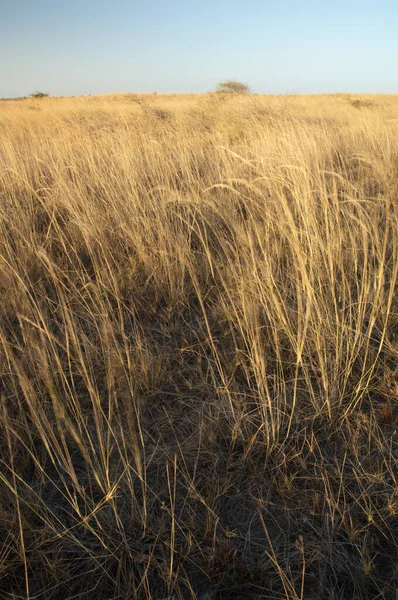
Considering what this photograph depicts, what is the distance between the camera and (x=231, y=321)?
71.3 inches

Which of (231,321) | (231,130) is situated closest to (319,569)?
(231,321)

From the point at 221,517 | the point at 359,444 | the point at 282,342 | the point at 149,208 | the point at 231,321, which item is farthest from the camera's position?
the point at 149,208

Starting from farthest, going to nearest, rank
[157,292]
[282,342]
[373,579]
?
[157,292], [282,342], [373,579]

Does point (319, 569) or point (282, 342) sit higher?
point (282, 342)

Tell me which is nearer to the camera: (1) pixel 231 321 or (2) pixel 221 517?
(2) pixel 221 517

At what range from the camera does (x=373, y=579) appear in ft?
3.04

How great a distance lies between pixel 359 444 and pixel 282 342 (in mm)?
553

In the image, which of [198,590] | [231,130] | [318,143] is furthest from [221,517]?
[231,130]

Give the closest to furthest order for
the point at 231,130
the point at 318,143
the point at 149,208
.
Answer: the point at 149,208 → the point at 318,143 → the point at 231,130

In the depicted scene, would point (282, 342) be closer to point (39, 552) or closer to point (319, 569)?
point (319, 569)

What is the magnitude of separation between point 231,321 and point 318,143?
4.40 m

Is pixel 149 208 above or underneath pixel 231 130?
underneath

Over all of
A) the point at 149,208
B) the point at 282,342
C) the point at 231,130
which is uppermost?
the point at 231,130

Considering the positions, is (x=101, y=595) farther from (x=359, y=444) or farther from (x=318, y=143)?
(x=318, y=143)
